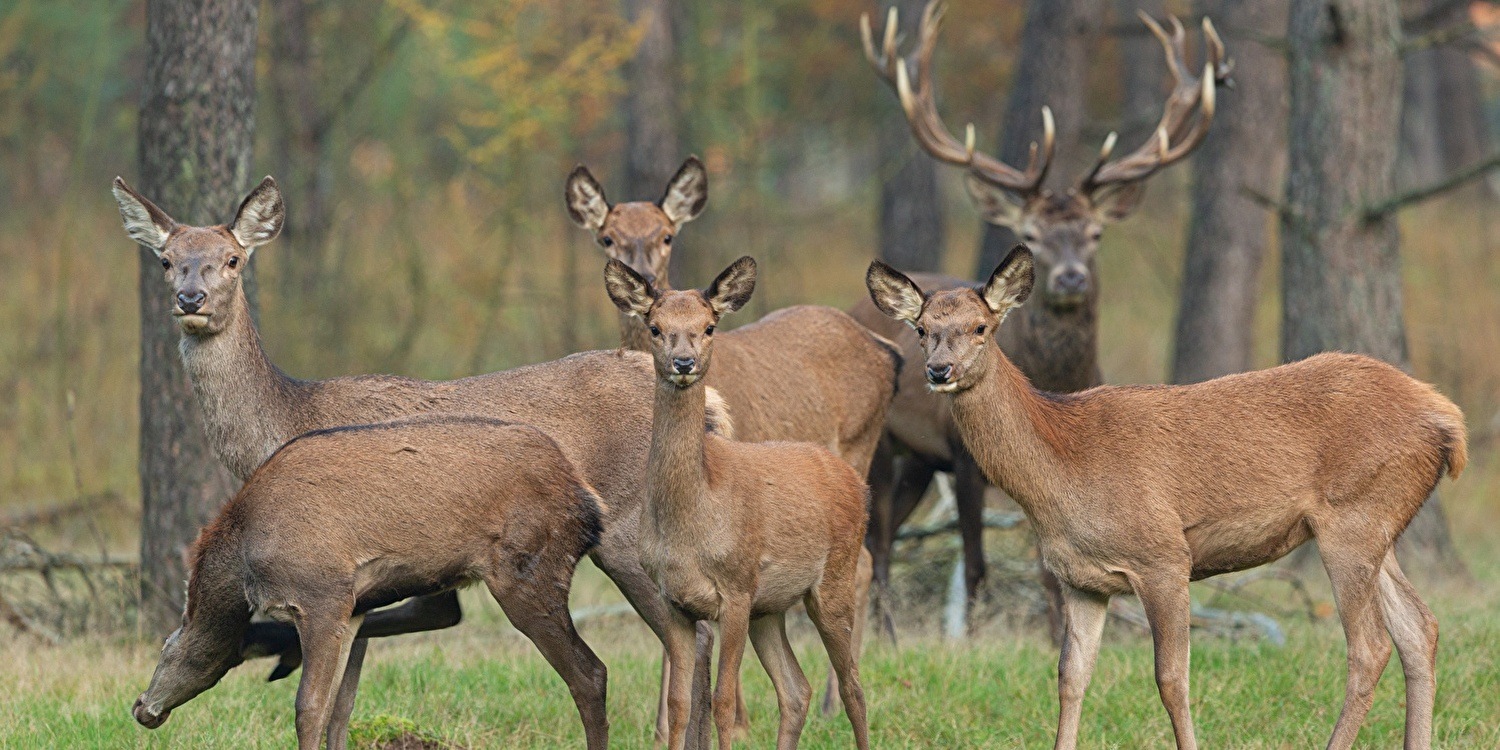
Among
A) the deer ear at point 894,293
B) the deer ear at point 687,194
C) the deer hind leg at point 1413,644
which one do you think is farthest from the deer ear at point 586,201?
the deer hind leg at point 1413,644

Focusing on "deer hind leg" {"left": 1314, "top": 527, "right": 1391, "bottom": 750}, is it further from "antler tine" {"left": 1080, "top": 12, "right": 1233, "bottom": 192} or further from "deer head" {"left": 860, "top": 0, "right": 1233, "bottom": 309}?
"antler tine" {"left": 1080, "top": 12, "right": 1233, "bottom": 192}

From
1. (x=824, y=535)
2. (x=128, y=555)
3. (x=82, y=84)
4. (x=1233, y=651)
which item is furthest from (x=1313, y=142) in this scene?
(x=82, y=84)

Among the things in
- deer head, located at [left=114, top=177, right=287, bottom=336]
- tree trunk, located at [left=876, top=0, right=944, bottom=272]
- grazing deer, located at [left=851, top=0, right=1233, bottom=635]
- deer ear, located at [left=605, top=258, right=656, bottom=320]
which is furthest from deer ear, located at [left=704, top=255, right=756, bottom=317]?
tree trunk, located at [left=876, top=0, right=944, bottom=272]

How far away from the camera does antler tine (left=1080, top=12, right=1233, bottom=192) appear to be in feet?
32.9

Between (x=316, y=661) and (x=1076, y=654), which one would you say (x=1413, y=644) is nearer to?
(x=1076, y=654)

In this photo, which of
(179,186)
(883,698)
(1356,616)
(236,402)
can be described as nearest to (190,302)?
(236,402)

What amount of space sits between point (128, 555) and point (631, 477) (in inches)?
217

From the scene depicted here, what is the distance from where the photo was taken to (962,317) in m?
6.32

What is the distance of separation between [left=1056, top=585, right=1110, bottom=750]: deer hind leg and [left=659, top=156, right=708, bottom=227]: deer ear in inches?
130

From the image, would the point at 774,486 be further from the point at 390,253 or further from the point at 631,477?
the point at 390,253

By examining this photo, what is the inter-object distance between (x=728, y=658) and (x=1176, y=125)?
6054 millimetres

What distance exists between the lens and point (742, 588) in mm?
6234

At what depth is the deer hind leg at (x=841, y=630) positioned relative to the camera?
664 cm

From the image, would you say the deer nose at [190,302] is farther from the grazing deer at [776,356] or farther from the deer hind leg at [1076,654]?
the deer hind leg at [1076,654]
